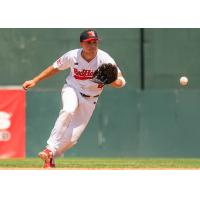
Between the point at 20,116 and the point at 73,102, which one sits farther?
the point at 20,116

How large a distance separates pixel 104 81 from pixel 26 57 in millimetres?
7410

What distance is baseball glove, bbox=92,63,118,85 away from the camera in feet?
29.0

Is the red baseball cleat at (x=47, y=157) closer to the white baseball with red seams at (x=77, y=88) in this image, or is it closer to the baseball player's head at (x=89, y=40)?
the white baseball with red seams at (x=77, y=88)

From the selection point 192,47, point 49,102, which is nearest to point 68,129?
point 49,102

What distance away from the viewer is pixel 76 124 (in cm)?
933

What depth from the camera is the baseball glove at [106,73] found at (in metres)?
8.84

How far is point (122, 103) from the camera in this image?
15.7 metres

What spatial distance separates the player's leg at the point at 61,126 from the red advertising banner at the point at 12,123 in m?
6.27

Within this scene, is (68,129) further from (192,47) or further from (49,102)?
(192,47)

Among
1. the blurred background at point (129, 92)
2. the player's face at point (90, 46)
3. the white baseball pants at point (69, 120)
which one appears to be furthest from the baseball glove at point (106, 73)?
the blurred background at point (129, 92)
